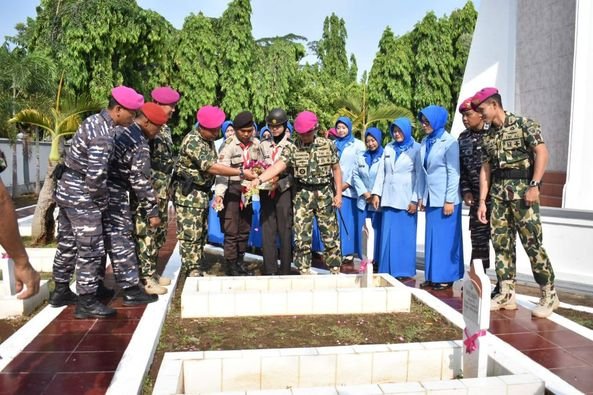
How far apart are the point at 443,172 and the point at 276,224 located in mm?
1811

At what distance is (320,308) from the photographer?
176 inches

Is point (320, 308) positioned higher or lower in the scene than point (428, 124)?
lower

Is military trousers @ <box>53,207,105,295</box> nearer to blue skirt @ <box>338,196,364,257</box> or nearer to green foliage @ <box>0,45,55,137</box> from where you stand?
blue skirt @ <box>338,196,364,257</box>

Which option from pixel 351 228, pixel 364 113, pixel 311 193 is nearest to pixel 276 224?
pixel 311 193

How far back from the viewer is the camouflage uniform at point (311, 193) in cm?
539

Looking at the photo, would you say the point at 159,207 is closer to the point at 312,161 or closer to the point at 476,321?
the point at 312,161

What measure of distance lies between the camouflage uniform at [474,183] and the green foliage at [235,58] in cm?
1386

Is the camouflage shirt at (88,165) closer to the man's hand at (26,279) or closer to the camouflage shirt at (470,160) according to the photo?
the man's hand at (26,279)

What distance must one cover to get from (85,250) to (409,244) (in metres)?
3.37

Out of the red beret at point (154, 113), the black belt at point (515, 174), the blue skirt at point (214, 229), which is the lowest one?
the blue skirt at point (214, 229)

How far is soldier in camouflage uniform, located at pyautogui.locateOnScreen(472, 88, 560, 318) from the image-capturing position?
13.9 feet

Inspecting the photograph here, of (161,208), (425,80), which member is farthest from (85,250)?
(425,80)

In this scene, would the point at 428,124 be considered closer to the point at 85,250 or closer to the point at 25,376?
the point at 85,250

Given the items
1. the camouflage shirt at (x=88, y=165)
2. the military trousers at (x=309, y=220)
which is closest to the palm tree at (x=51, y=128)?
the camouflage shirt at (x=88, y=165)
